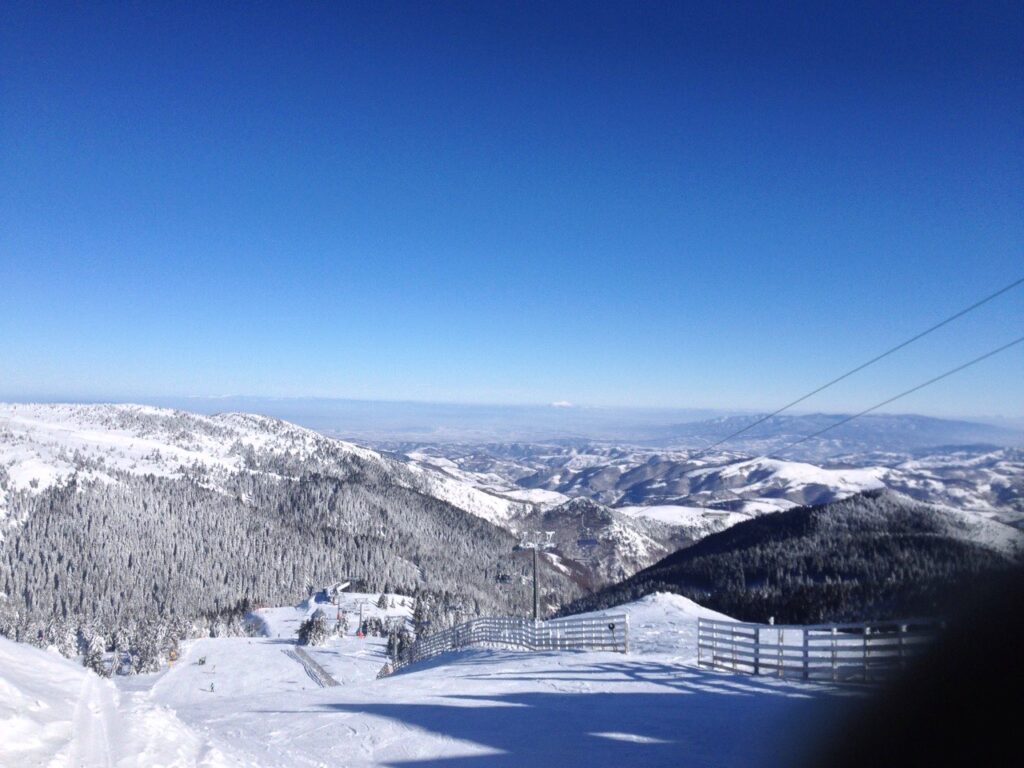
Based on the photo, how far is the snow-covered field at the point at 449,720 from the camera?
7.09 metres

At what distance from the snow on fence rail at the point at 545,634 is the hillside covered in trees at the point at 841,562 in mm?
7838

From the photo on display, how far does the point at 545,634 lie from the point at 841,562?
111ft

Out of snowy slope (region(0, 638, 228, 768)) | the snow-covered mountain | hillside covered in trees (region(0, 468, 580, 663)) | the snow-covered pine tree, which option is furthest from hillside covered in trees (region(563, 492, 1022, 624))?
the snow-covered pine tree

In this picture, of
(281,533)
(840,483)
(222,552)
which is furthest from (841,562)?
(281,533)

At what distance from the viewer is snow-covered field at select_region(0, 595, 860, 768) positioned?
279 inches

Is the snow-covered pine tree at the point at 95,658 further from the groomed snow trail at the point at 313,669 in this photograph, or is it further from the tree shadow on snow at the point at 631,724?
the tree shadow on snow at the point at 631,724

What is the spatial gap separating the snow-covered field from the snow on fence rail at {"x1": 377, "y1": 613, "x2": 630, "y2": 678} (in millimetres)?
3291

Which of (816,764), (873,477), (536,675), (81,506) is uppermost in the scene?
(873,477)

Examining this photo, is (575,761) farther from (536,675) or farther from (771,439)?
(771,439)

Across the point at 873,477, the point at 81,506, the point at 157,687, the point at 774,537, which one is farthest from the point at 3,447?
the point at 873,477

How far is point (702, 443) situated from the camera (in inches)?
4852

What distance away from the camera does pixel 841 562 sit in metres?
44.6

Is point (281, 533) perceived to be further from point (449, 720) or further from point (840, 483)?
point (449, 720)

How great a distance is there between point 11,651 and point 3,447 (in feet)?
774
